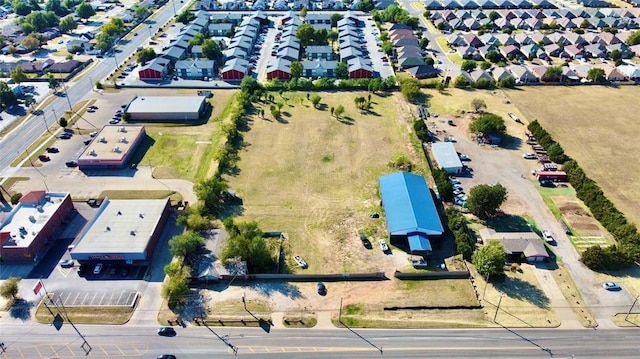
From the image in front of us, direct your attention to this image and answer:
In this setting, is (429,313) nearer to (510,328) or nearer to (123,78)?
(510,328)

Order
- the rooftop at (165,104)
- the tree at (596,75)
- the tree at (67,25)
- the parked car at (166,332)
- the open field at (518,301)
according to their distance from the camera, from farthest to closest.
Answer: the tree at (67,25)
the tree at (596,75)
the rooftop at (165,104)
the open field at (518,301)
the parked car at (166,332)

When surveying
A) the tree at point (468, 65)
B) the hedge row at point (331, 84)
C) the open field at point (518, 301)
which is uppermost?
the tree at point (468, 65)

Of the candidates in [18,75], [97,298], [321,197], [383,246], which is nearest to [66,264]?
[97,298]

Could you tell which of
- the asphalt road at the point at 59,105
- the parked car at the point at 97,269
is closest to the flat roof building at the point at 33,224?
the parked car at the point at 97,269

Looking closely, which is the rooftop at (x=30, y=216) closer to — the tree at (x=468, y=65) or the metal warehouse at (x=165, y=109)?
the metal warehouse at (x=165, y=109)

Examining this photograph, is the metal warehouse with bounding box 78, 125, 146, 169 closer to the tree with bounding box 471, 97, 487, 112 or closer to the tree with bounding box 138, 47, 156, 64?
the tree with bounding box 138, 47, 156, 64

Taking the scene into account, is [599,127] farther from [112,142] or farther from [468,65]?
[112,142]

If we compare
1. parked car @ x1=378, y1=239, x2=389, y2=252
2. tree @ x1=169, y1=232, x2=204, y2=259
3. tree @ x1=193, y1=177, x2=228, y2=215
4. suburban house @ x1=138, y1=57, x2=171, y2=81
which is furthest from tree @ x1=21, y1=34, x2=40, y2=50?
parked car @ x1=378, y1=239, x2=389, y2=252
